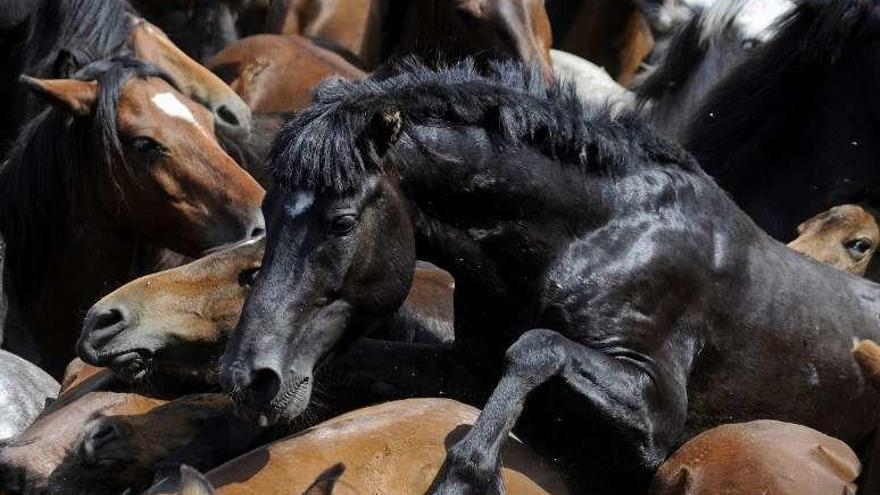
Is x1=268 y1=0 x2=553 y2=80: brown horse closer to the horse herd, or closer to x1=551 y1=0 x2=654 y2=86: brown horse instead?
x1=551 y1=0 x2=654 y2=86: brown horse

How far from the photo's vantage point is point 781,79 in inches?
224

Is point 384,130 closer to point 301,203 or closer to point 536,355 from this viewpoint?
point 301,203

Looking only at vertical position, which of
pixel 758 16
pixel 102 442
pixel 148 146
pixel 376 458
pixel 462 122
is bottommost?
pixel 148 146

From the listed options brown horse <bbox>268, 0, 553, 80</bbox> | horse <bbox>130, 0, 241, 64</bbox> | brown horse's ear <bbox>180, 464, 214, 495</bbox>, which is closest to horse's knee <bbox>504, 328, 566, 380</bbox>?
brown horse's ear <bbox>180, 464, 214, 495</bbox>

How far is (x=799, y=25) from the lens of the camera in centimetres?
571

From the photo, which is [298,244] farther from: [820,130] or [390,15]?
[390,15]

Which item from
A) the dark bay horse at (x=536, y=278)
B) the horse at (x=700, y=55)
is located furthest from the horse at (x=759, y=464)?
the horse at (x=700, y=55)

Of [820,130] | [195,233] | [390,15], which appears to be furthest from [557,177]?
[390,15]

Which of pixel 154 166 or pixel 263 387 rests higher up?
pixel 263 387

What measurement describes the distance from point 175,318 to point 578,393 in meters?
0.92

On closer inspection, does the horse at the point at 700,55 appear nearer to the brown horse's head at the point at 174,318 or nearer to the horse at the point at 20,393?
the horse at the point at 20,393

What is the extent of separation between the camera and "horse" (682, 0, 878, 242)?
550 cm

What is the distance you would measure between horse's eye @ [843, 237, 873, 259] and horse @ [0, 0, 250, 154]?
194 centimetres

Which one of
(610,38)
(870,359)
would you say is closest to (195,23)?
(610,38)
